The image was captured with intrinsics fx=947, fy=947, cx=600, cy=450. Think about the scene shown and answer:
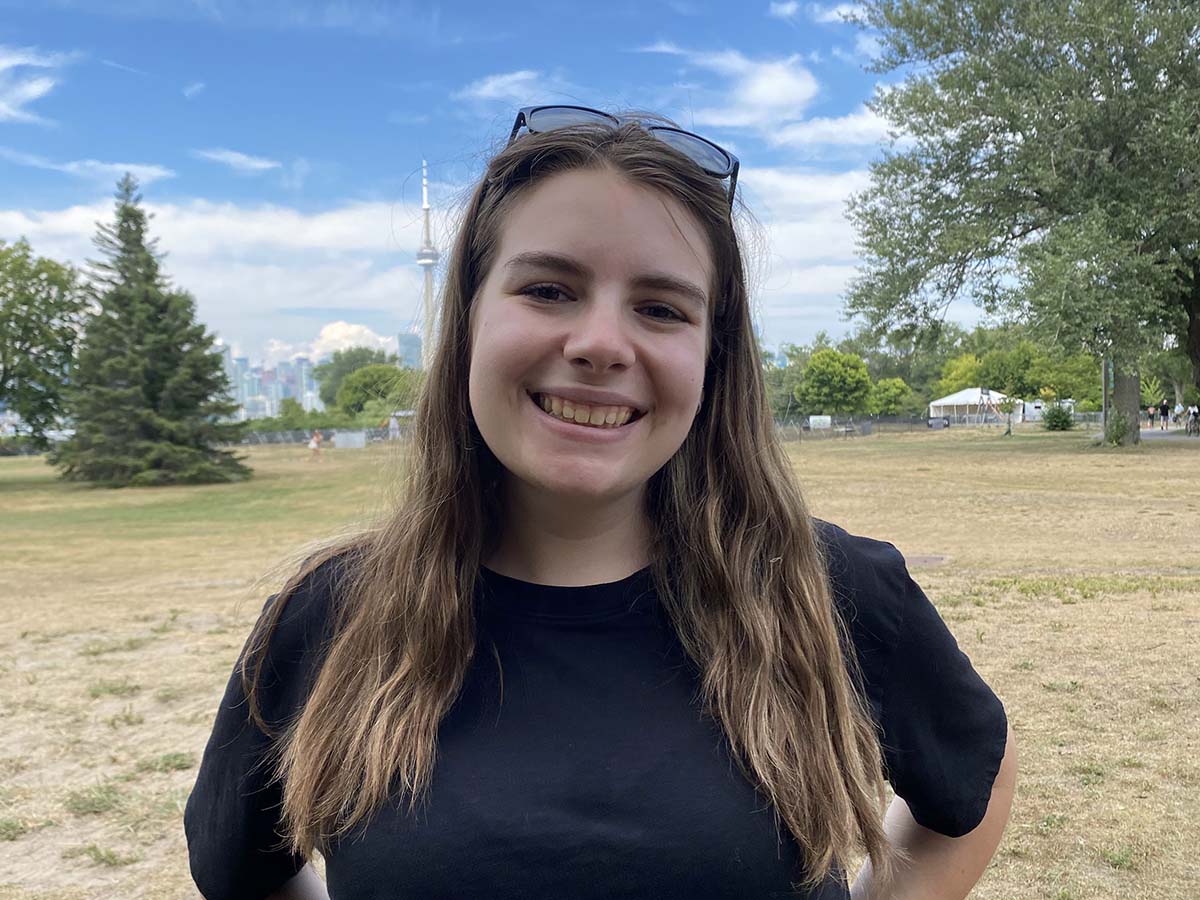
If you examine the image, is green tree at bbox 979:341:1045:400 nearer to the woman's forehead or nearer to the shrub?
the shrub

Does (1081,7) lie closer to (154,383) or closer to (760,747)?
(760,747)

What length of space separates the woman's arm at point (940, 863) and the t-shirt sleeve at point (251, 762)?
0.97 metres

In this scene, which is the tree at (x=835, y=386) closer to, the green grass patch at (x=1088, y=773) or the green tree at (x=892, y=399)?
the green tree at (x=892, y=399)

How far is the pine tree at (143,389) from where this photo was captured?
29.1 m

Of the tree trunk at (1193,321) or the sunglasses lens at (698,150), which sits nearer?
the sunglasses lens at (698,150)

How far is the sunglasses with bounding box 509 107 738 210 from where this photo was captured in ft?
4.84

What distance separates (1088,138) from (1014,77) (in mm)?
2224

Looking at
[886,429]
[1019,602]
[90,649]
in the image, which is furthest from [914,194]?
[886,429]

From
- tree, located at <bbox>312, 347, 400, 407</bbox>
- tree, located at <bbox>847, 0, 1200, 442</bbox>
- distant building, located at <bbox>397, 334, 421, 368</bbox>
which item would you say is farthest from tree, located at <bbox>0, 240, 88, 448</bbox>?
tree, located at <bbox>312, 347, 400, 407</bbox>

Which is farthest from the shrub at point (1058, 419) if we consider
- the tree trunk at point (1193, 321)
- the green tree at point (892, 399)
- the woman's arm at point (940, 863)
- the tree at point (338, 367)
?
the tree at point (338, 367)

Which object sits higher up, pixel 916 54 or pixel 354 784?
pixel 916 54

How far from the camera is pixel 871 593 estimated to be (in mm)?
1439

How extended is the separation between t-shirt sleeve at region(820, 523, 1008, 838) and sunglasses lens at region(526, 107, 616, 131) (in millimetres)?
787

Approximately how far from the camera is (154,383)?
29.9 metres
